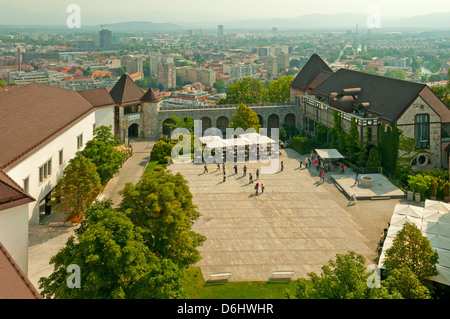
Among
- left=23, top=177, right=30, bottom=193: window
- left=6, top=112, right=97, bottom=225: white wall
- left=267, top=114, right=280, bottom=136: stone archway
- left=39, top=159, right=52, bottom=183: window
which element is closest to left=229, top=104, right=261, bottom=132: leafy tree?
left=267, top=114, right=280, bottom=136: stone archway

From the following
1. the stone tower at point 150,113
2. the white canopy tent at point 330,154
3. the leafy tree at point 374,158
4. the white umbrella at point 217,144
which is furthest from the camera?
the stone tower at point 150,113

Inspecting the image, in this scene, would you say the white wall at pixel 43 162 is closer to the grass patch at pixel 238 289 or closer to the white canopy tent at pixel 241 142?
Answer: the grass patch at pixel 238 289

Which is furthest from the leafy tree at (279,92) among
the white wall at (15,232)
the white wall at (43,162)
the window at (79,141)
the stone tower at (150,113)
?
the white wall at (15,232)

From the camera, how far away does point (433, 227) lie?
32125 millimetres

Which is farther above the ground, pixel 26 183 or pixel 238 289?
pixel 26 183

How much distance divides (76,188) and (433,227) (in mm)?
28616

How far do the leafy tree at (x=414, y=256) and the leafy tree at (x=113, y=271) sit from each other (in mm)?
13172

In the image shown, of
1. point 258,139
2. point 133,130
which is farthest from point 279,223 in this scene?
point 133,130

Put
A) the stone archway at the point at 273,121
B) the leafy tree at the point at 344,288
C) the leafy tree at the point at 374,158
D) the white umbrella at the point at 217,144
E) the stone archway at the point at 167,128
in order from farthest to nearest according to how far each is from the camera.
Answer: the stone archway at the point at 273,121
the stone archway at the point at 167,128
the white umbrella at the point at 217,144
the leafy tree at the point at 374,158
the leafy tree at the point at 344,288

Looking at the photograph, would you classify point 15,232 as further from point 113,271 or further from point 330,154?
point 330,154

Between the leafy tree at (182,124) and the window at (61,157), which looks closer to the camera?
the window at (61,157)

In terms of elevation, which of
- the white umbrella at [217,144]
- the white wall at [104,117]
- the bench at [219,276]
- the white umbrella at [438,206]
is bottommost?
the bench at [219,276]

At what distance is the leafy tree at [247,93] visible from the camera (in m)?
87.0

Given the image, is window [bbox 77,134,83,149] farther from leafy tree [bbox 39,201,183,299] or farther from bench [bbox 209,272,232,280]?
leafy tree [bbox 39,201,183,299]
